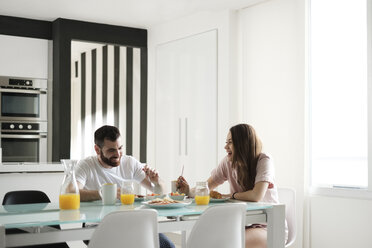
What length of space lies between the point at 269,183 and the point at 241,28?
2.52m

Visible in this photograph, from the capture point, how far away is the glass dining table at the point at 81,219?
227 cm

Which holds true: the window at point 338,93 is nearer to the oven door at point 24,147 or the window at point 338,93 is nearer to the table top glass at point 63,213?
the table top glass at point 63,213

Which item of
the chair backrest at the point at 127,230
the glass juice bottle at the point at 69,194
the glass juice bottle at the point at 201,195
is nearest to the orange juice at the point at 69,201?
the glass juice bottle at the point at 69,194

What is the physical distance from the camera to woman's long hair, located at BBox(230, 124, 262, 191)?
134 inches

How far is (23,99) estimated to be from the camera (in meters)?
6.27

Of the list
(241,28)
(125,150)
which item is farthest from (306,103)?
(125,150)

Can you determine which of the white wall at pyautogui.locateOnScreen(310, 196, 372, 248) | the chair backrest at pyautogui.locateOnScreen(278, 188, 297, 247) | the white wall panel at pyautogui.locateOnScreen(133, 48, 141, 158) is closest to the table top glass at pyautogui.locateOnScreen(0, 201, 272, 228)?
the chair backrest at pyautogui.locateOnScreen(278, 188, 297, 247)

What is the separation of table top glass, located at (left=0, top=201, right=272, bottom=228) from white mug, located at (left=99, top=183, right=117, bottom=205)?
0.03 meters

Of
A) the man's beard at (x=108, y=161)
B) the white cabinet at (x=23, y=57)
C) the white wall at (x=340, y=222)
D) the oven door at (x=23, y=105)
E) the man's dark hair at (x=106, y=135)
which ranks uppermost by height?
the white cabinet at (x=23, y=57)

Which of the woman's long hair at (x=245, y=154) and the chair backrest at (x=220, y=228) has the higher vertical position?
the woman's long hair at (x=245, y=154)

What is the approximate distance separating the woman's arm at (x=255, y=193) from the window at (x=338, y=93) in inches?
56.3

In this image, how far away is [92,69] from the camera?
845 centimetres

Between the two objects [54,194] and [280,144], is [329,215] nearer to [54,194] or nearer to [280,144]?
[280,144]

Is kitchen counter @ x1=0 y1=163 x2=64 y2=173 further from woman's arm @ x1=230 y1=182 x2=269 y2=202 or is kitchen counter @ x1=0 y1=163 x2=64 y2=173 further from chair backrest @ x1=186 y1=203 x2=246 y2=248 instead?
chair backrest @ x1=186 y1=203 x2=246 y2=248
